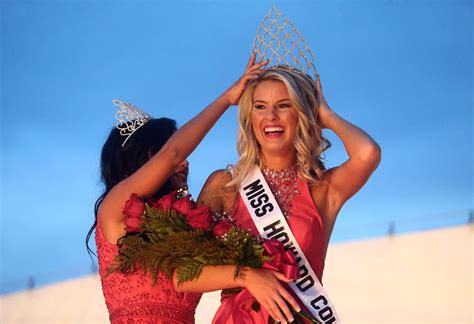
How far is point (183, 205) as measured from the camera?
148 inches

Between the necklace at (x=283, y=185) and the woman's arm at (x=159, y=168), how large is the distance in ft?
1.71

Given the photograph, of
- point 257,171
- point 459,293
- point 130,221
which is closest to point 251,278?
point 130,221

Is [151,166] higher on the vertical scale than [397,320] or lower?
lower

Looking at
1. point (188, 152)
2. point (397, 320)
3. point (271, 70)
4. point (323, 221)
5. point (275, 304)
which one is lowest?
point (275, 304)

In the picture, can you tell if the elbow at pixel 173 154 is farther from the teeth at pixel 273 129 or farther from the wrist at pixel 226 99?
the teeth at pixel 273 129

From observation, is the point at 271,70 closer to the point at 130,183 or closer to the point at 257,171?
the point at 257,171

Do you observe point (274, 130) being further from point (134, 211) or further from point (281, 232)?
point (134, 211)

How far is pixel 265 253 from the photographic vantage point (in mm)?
3688

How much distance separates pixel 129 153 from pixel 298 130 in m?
0.82

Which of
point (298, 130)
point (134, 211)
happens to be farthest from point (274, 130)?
point (134, 211)

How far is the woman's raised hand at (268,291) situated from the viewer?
11.9ft

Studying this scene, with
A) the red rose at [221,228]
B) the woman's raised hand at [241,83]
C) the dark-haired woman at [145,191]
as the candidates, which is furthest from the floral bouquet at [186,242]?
the woman's raised hand at [241,83]

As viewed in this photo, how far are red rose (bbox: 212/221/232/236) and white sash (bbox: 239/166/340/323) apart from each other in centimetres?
45

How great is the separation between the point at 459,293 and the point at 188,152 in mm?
11741
